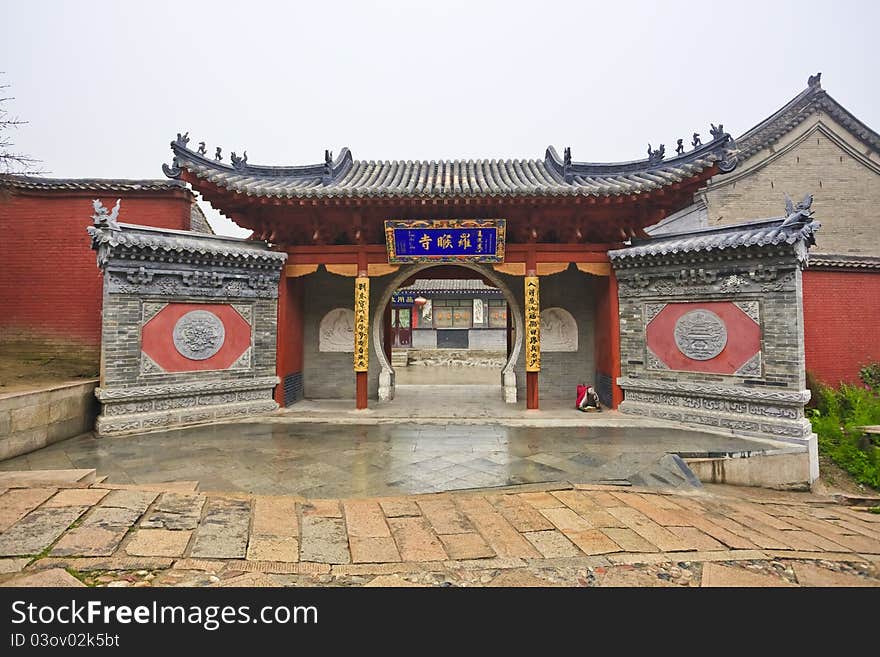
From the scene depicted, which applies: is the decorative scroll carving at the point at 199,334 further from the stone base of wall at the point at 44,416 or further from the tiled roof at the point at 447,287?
the tiled roof at the point at 447,287

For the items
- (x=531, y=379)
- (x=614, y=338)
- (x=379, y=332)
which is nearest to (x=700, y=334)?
(x=614, y=338)

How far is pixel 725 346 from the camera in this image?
24.9 feet

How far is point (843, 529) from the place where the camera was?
4324 millimetres

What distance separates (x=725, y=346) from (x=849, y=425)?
10.5 feet

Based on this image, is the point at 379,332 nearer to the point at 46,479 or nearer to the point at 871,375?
the point at 46,479

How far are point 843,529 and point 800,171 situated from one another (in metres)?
16.2

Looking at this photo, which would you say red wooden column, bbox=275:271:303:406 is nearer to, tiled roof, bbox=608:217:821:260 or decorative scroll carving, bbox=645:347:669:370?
tiled roof, bbox=608:217:821:260

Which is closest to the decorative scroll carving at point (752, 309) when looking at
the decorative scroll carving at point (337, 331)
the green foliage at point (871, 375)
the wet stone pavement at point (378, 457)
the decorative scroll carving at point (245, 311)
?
the wet stone pavement at point (378, 457)

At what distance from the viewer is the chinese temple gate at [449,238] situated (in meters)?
8.12

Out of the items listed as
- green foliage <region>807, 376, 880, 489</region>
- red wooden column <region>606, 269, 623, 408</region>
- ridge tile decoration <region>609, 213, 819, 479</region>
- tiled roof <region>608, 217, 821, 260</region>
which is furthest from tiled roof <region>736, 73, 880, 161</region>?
red wooden column <region>606, 269, 623, 408</region>

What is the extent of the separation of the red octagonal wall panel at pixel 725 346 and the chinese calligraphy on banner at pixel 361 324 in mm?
6009

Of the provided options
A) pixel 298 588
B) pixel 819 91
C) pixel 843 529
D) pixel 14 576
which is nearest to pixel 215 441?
pixel 14 576

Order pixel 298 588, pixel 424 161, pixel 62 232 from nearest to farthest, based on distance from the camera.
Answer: pixel 298 588 < pixel 62 232 < pixel 424 161

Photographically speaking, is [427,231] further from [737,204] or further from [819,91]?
[819,91]
